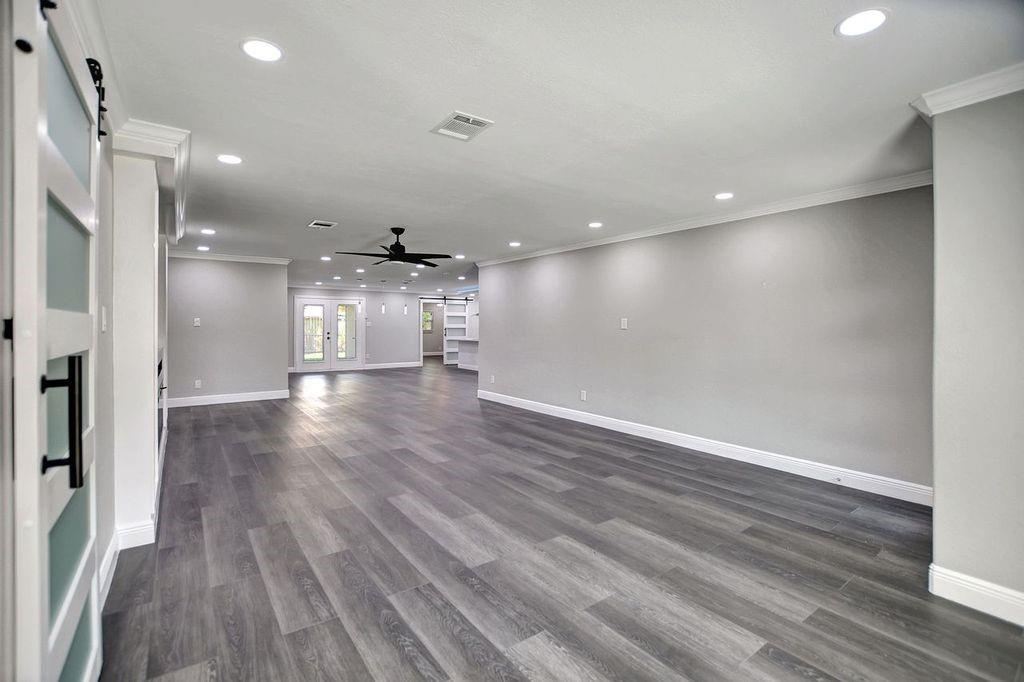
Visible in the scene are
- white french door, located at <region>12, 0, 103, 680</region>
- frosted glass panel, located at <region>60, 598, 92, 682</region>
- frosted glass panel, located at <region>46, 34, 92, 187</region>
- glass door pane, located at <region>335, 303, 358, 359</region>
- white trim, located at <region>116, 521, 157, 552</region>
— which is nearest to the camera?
white french door, located at <region>12, 0, 103, 680</region>

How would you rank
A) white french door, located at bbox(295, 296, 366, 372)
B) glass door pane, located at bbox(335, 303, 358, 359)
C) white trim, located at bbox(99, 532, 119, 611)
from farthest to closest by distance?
glass door pane, located at bbox(335, 303, 358, 359), white french door, located at bbox(295, 296, 366, 372), white trim, located at bbox(99, 532, 119, 611)

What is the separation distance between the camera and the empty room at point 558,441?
154cm

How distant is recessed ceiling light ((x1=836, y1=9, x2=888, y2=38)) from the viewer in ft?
5.72

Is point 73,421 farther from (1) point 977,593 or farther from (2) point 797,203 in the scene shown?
(2) point 797,203

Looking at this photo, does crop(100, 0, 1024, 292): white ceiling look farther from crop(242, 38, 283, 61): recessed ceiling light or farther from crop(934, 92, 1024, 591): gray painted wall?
crop(934, 92, 1024, 591): gray painted wall

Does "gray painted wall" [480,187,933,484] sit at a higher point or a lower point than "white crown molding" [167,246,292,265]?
lower

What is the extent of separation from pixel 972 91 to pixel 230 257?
847cm

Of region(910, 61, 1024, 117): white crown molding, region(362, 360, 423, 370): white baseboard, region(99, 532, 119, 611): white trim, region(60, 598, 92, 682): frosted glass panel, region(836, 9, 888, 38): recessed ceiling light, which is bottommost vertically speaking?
region(99, 532, 119, 611): white trim

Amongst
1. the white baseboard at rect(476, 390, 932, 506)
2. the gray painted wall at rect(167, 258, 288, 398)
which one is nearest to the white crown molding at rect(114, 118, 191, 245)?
the white baseboard at rect(476, 390, 932, 506)

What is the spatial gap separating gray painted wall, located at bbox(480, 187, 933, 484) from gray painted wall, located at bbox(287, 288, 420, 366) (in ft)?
26.8

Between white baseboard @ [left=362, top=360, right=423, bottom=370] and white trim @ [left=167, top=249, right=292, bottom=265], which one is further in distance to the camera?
white baseboard @ [left=362, top=360, right=423, bottom=370]

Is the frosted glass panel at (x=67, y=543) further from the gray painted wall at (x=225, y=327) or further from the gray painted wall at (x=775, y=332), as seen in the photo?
the gray painted wall at (x=225, y=327)

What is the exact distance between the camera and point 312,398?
26.8 ft

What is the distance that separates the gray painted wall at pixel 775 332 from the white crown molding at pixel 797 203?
6cm
